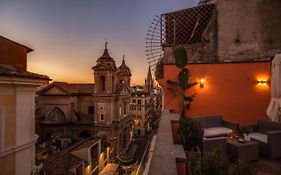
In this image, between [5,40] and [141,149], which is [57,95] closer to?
[141,149]

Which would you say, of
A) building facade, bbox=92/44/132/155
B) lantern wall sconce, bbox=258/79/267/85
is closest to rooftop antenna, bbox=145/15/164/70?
lantern wall sconce, bbox=258/79/267/85

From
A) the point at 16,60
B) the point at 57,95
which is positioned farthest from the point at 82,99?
the point at 16,60

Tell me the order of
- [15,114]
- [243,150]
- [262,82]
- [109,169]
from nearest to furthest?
[243,150]
[15,114]
[262,82]
[109,169]

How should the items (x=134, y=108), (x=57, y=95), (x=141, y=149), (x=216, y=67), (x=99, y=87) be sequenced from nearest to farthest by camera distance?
(x=216, y=67)
(x=99, y=87)
(x=57, y=95)
(x=141, y=149)
(x=134, y=108)

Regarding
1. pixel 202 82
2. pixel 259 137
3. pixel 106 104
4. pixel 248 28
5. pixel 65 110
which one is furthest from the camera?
pixel 65 110

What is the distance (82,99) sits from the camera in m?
33.1

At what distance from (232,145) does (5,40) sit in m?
8.18

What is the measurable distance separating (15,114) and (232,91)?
8704 millimetres

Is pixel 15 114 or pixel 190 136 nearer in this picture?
pixel 190 136

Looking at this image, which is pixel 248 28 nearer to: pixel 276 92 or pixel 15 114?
pixel 276 92

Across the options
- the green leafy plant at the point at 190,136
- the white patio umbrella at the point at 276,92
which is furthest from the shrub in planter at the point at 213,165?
the white patio umbrella at the point at 276,92

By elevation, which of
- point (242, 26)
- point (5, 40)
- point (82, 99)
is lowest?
point (82, 99)

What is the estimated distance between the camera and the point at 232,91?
8.92 m

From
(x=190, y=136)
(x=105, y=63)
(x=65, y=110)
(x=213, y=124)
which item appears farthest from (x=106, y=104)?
(x=190, y=136)
